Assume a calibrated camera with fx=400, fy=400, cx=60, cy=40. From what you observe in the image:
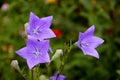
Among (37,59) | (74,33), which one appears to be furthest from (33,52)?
(74,33)

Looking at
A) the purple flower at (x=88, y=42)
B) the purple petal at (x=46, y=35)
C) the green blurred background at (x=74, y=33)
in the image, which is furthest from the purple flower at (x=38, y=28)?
the green blurred background at (x=74, y=33)

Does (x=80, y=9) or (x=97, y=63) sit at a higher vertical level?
(x=80, y=9)

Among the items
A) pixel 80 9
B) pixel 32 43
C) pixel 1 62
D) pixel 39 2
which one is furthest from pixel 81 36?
pixel 80 9

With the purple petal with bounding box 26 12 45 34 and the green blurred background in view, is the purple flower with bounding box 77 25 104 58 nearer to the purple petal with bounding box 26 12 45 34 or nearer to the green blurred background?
the purple petal with bounding box 26 12 45 34

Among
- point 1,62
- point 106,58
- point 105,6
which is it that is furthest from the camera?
point 105,6

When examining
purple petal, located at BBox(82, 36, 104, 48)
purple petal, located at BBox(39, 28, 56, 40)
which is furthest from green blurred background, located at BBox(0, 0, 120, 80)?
purple petal, located at BBox(39, 28, 56, 40)

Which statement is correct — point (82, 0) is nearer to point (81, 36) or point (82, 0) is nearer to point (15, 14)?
point (15, 14)
